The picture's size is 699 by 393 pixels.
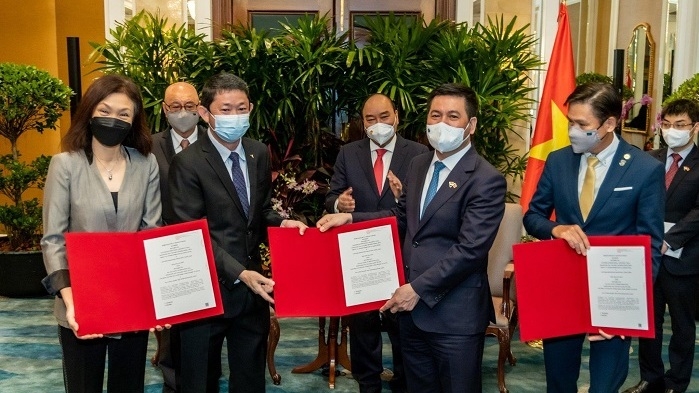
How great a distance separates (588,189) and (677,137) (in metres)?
1.45

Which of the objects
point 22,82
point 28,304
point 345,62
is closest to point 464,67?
point 345,62

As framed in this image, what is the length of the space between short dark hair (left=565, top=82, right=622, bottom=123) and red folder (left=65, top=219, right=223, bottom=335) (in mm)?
1449

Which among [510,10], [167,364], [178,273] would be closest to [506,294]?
[167,364]

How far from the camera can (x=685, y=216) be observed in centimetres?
382

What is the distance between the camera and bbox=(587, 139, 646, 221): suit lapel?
2635 mm

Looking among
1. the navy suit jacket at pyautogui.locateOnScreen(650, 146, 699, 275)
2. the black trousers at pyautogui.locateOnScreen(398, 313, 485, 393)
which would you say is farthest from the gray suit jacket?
the navy suit jacket at pyautogui.locateOnScreen(650, 146, 699, 275)

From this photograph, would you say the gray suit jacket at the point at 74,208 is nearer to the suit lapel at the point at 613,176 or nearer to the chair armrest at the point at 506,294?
the suit lapel at the point at 613,176

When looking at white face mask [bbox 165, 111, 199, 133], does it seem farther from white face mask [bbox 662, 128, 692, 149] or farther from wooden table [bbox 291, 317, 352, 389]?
white face mask [bbox 662, 128, 692, 149]

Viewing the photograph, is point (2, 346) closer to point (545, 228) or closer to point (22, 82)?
point (22, 82)

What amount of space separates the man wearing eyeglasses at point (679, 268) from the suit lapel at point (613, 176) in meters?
1.29

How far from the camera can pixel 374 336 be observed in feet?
12.4

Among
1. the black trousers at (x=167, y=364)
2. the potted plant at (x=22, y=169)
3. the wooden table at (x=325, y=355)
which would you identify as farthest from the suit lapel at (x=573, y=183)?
the potted plant at (x=22, y=169)

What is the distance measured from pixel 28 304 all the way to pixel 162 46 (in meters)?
2.42

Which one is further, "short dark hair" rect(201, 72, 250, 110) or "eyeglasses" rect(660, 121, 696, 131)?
"eyeglasses" rect(660, 121, 696, 131)
